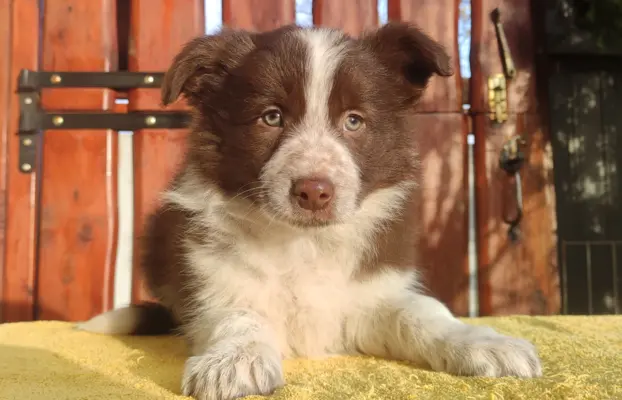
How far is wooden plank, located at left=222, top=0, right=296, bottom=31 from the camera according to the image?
366cm

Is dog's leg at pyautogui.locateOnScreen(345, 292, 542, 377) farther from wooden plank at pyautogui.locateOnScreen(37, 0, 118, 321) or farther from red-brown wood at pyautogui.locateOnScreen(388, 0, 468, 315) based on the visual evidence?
wooden plank at pyautogui.locateOnScreen(37, 0, 118, 321)

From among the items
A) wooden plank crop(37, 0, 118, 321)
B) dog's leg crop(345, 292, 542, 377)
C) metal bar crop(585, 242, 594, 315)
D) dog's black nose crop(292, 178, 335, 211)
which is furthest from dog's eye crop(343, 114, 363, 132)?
metal bar crop(585, 242, 594, 315)

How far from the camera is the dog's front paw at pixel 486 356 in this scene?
1.74m

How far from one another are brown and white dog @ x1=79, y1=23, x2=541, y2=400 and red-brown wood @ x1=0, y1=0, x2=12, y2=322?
157 cm

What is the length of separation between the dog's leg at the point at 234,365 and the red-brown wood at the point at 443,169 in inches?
77.4

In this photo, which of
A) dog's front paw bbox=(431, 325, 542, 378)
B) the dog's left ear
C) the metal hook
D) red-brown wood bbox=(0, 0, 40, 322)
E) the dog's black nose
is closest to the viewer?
dog's front paw bbox=(431, 325, 542, 378)

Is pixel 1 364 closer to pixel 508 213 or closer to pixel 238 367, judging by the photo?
pixel 238 367

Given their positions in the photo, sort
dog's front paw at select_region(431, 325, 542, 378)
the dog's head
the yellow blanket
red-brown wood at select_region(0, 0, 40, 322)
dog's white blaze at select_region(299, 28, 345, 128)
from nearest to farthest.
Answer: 1. the yellow blanket
2. dog's front paw at select_region(431, 325, 542, 378)
3. the dog's head
4. dog's white blaze at select_region(299, 28, 345, 128)
5. red-brown wood at select_region(0, 0, 40, 322)

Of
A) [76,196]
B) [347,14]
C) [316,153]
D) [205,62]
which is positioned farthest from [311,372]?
[347,14]

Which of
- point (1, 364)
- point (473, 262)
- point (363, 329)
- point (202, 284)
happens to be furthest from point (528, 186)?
point (1, 364)

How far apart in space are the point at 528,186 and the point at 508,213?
222 mm

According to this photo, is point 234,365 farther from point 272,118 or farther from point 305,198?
point 272,118

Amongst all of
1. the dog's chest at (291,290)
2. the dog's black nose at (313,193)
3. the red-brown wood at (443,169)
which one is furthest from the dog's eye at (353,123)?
the red-brown wood at (443,169)

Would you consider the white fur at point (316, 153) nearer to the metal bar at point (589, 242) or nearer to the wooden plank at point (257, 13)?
the wooden plank at point (257, 13)
